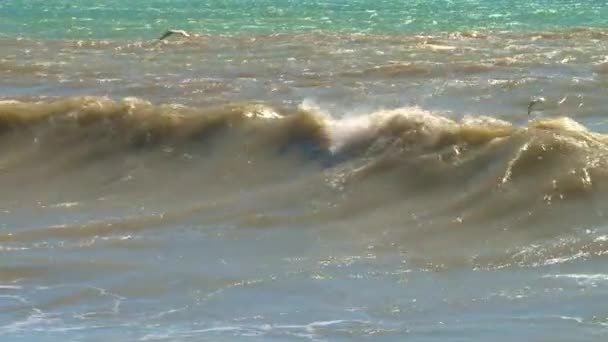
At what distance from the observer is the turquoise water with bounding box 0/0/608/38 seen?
2508 centimetres

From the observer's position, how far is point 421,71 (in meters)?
15.7

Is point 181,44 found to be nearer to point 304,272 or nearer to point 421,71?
point 421,71

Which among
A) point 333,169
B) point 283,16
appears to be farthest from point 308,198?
point 283,16

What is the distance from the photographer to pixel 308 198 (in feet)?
30.1

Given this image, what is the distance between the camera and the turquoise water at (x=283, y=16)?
82.3 feet

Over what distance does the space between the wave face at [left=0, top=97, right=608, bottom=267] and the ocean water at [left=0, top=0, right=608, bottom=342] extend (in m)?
0.03

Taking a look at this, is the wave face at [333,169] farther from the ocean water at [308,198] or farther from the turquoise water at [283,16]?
the turquoise water at [283,16]

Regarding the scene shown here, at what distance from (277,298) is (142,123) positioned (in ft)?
18.5

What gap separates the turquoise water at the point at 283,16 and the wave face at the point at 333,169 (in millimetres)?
12425

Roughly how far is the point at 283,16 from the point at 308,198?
63.9 ft

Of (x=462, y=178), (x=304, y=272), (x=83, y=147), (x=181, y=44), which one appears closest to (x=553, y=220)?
(x=462, y=178)

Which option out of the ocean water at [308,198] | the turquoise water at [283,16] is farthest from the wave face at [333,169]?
the turquoise water at [283,16]

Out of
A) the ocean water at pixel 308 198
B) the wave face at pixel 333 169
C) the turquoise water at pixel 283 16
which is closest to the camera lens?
the ocean water at pixel 308 198

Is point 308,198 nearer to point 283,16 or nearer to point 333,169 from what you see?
point 333,169
